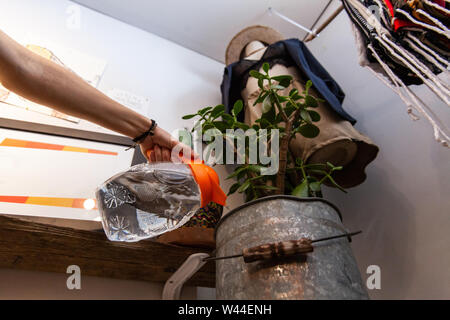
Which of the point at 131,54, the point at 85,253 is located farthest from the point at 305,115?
the point at 131,54

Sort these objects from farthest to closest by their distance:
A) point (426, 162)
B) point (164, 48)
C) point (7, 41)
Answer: point (164, 48) < point (426, 162) < point (7, 41)

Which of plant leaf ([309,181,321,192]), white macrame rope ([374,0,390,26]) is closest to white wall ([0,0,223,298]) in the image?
plant leaf ([309,181,321,192])

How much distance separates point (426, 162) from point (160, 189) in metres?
0.79

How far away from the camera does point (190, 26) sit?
1.61 metres

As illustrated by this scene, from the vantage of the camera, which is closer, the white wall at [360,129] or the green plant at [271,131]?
the green plant at [271,131]

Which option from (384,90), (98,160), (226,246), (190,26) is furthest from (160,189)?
(190,26)

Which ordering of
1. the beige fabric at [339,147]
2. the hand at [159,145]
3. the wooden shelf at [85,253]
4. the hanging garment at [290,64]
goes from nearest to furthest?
the wooden shelf at [85,253] → the hand at [159,145] → the beige fabric at [339,147] → the hanging garment at [290,64]

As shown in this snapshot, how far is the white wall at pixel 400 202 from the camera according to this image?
2.53 feet

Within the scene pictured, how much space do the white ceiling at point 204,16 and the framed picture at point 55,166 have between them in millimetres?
843

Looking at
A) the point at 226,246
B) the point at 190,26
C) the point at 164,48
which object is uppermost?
the point at 190,26

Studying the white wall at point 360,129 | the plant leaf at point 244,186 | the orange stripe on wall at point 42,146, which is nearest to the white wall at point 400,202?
the white wall at point 360,129

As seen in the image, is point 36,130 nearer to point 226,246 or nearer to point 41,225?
point 41,225

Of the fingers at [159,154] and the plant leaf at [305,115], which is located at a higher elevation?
the plant leaf at [305,115]

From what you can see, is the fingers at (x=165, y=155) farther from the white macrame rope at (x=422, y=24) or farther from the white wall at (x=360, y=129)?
the white macrame rope at (x=422, y=24)
